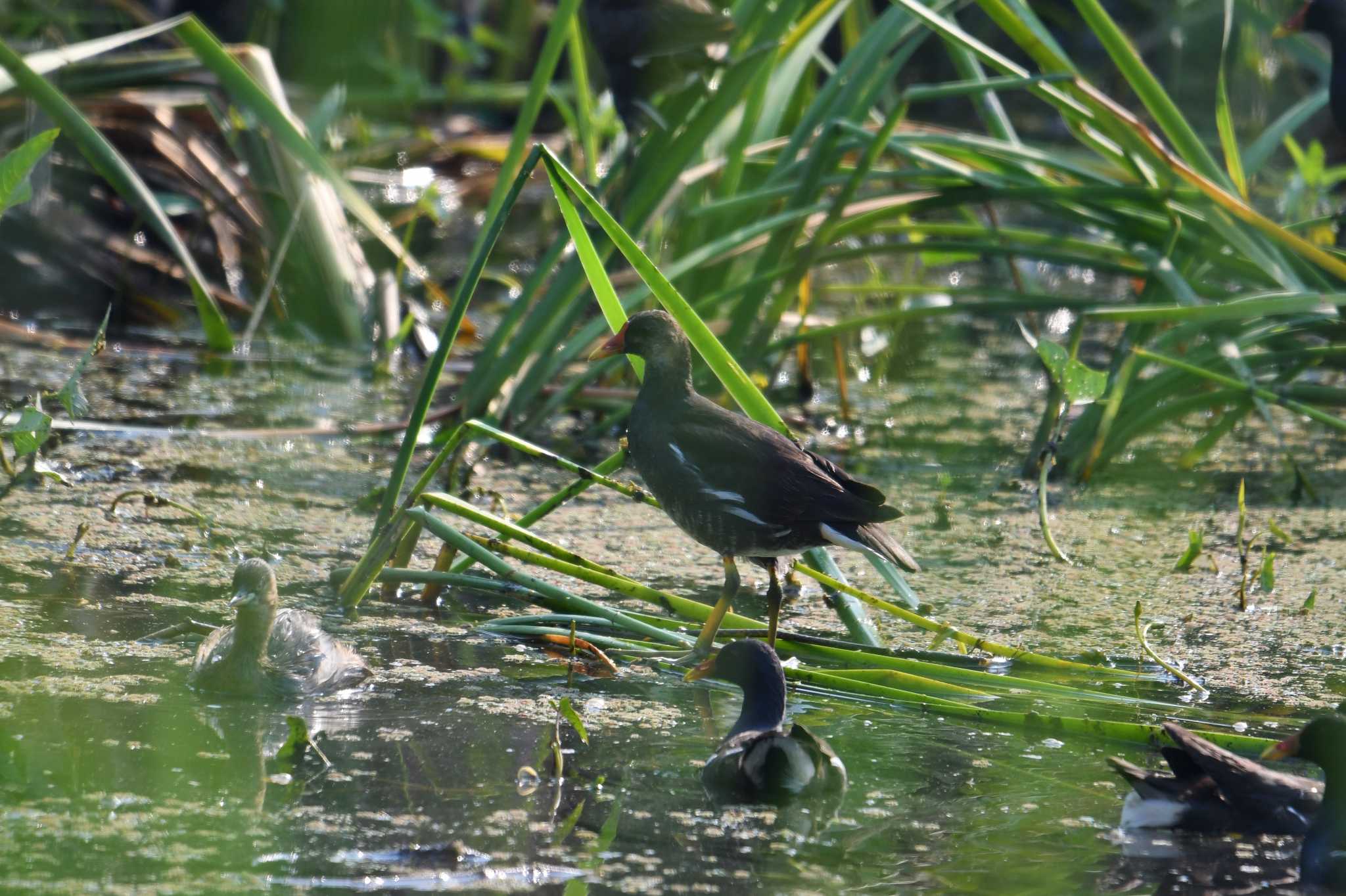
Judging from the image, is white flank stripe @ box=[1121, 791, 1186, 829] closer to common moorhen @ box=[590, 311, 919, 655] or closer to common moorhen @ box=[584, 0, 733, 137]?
common moorhen @ box=[590, 311, 919, 655]

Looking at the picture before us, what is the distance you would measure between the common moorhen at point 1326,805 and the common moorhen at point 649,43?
9.79ft

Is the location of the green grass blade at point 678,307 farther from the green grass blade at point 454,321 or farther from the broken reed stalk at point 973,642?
the broken reed stalk at point 973,642

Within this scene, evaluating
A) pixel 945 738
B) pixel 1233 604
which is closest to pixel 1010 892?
pixel 945 738

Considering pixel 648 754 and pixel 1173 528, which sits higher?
pixel 1173 528

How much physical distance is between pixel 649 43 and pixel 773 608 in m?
2.61

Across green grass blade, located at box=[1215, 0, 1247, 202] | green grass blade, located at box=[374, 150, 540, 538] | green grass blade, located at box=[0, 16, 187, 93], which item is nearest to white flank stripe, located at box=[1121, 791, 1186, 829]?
green grass blade, located at box=[374, 150, 540, 538]

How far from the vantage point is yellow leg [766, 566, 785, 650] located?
2795mm

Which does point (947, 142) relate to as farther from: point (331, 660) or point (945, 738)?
point (331, 660)

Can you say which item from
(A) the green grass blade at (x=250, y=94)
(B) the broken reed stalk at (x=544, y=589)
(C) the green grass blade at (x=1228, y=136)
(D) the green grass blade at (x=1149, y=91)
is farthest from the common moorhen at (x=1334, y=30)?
(B) the broken reed stalk at (x=544, y=589)

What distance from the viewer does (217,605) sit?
9.57 ft

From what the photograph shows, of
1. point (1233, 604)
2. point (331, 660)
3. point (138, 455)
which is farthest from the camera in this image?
point (138, 455)

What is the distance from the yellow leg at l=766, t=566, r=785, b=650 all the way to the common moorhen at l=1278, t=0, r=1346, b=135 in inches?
128

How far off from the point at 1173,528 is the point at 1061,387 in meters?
0.82

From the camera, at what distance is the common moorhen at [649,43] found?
4777 mm
